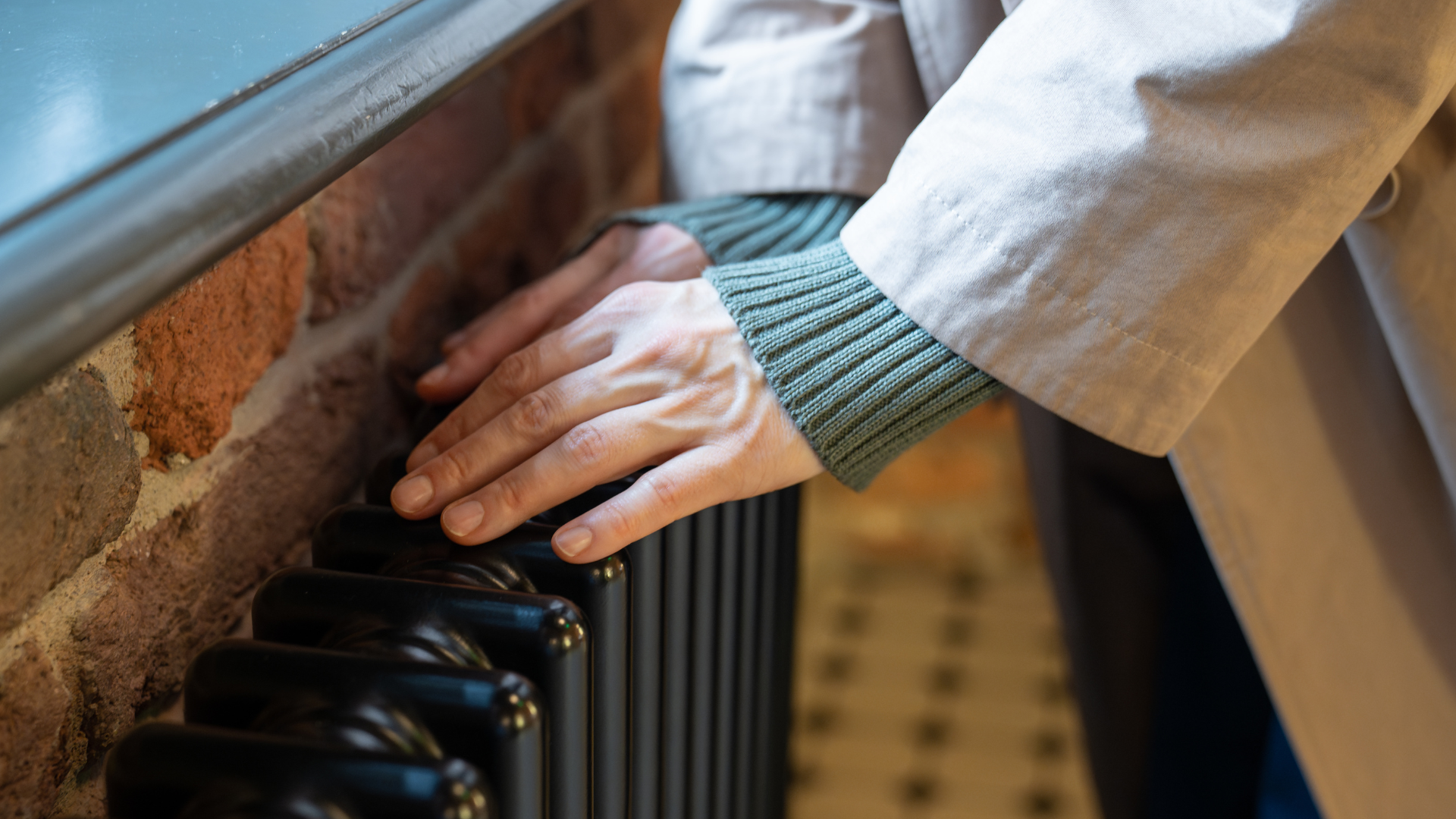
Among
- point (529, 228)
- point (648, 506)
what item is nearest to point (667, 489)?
point (648, 506)

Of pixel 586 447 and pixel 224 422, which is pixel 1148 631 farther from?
pixel 224 422

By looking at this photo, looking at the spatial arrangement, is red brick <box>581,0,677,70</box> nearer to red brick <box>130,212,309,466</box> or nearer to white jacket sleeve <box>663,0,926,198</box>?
white jacket sleeve <box>663,0,926,198</box>

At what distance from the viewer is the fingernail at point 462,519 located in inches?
18.4

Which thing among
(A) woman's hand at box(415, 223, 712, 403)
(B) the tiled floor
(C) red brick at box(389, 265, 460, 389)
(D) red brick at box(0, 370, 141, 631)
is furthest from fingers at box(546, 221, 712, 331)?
(B) the tiled floor

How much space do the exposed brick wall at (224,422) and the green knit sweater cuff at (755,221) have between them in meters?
0.13

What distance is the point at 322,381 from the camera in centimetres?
59

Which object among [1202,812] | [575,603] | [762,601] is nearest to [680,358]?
[575,603]

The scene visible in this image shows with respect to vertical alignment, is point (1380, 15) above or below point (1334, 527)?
above

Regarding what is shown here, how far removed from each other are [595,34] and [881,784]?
106cm

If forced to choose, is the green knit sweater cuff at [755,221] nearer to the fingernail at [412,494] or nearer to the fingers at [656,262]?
the fingers at [656,262]

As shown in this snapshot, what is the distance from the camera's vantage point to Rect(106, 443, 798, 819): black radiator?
34cm

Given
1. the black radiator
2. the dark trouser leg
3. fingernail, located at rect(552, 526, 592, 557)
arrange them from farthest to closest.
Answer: the dark trouser leg → fingernail, located at rect(552, 526, 592, 557) → the black radiator

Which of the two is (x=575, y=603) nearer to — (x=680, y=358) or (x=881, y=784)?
(x=680, y=358)

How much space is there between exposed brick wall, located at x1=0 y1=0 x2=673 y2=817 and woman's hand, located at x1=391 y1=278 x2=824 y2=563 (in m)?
0.09
